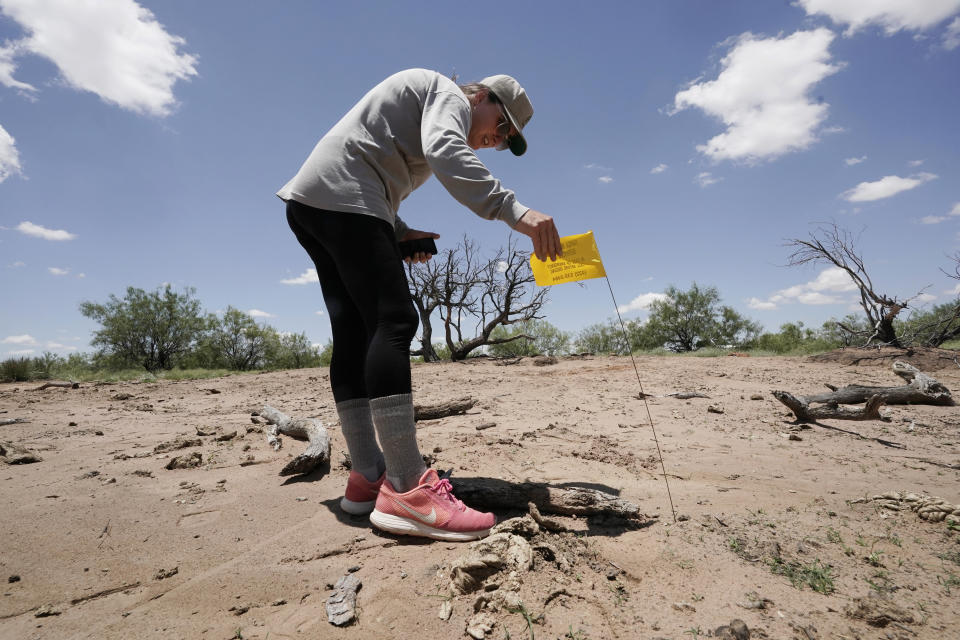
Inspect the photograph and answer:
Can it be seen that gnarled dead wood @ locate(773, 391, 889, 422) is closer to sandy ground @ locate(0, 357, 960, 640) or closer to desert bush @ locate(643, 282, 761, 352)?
sandy ground @ locate(0, 357, 960, 640)

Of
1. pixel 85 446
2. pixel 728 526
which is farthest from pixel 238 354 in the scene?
pixel 728 526

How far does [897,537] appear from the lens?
1.69 meters

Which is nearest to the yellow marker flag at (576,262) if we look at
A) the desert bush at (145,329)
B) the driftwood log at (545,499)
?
the driftwood log at (545,499)

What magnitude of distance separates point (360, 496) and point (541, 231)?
1436 millimetres

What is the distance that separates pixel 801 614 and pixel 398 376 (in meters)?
1.46

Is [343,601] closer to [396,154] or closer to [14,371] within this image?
[396,154]

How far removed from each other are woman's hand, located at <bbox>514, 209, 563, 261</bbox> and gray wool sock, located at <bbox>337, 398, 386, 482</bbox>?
1.10 m

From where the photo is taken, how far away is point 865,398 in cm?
491

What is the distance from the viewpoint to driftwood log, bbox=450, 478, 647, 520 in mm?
1857

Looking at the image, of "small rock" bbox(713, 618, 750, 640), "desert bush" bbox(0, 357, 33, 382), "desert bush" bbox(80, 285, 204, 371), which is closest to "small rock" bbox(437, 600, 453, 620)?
"small rock" bbox(713, 618, 750, 640)

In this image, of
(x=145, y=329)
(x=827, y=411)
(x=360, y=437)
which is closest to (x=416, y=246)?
(x=360, y=437)

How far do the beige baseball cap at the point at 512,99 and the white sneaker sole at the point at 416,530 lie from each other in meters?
1.82

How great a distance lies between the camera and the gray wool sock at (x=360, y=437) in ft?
7.08

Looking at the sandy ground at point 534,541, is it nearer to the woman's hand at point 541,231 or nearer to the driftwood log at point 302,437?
the driftwood log at point 302,437
